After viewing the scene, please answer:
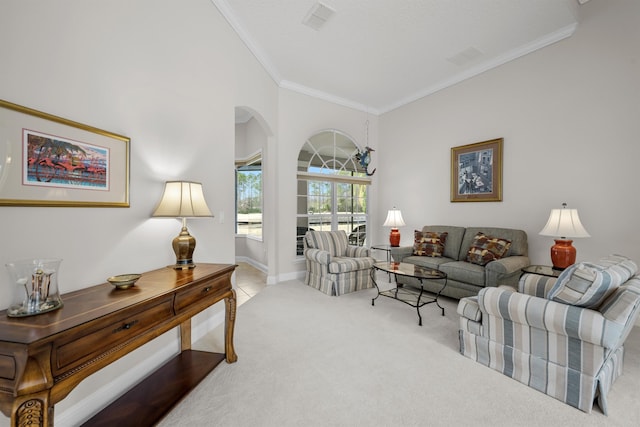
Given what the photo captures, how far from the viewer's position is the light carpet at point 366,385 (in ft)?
5.36

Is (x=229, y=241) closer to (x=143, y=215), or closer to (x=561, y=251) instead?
(x=143, y=215)

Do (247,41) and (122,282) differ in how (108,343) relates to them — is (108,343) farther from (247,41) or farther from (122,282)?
(247,41)

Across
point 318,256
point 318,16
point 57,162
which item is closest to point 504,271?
point 318,256

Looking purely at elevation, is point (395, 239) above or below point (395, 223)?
below

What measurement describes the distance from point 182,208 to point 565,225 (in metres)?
3.70

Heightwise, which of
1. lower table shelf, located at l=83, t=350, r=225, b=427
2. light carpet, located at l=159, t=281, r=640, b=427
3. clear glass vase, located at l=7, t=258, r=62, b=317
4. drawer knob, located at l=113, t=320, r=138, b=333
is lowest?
light carpet, located at l=159, t=281, r=640, b=427

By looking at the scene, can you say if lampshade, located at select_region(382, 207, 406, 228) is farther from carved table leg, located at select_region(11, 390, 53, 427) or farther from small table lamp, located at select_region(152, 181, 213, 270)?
carved table leg, located at select_region(11, 390, 53, 427)

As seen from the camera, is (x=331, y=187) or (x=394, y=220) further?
(x=331, y=187)

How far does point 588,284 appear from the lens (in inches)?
65.1

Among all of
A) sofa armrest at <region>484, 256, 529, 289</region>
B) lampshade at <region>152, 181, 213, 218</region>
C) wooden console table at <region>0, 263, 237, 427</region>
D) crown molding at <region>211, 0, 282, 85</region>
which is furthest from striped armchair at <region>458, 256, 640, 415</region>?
crown molding at <region>211, 0, 282, 85</region>

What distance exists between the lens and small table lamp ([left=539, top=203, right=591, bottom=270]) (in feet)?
9.30

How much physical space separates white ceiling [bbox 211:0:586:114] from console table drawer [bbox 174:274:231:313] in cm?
277

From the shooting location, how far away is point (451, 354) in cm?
233

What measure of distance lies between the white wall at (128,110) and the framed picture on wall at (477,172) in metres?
3.55
